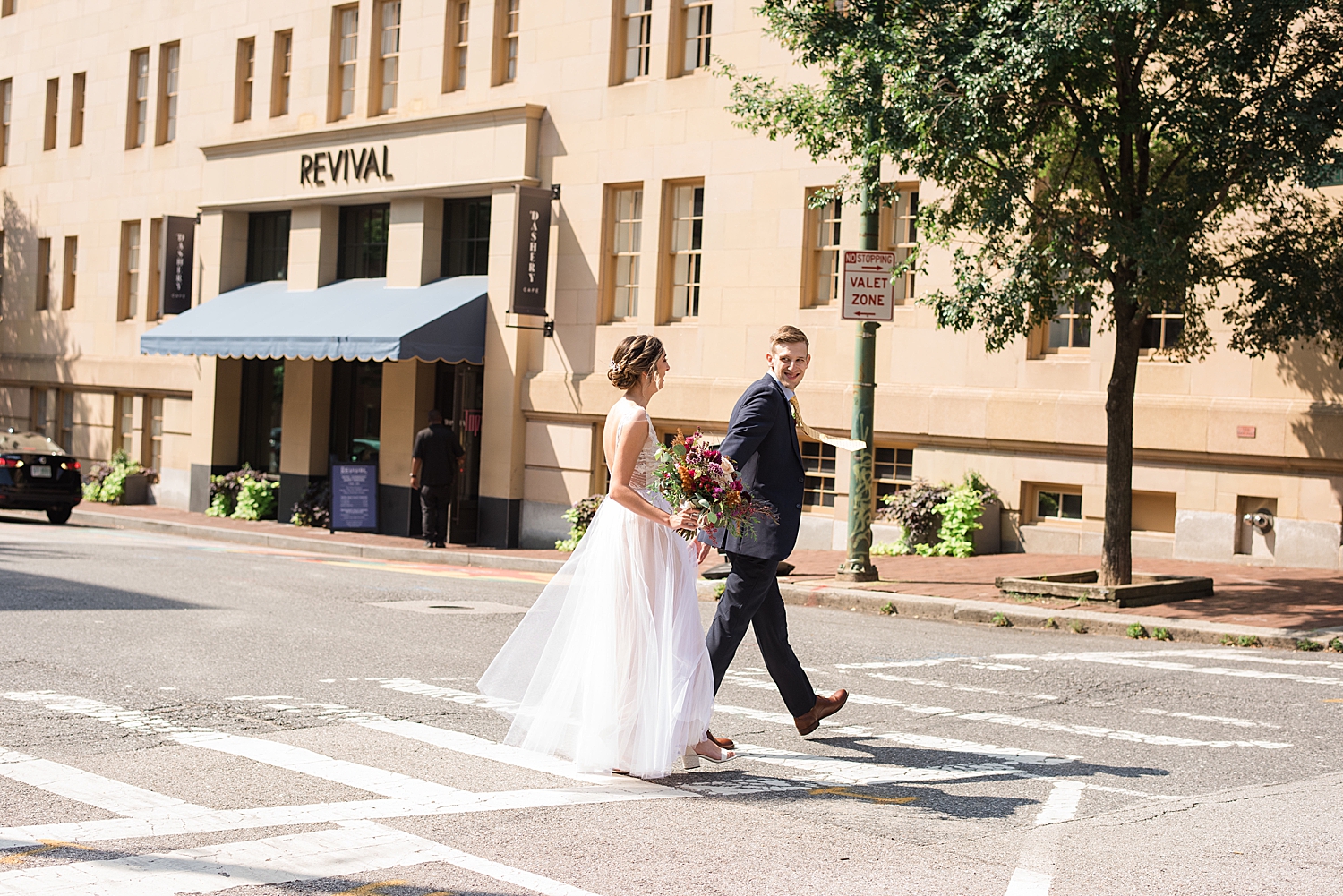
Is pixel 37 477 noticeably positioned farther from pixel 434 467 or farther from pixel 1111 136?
pixel 1111 136

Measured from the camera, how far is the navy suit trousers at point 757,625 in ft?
23.5

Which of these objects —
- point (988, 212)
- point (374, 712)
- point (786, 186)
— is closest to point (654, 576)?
point (374, 712)

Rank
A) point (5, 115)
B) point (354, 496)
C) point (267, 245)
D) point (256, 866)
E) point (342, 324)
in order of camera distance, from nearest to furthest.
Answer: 1. point (256, 866)
2. point (342, 324)
3. point (354, 496)
4. point (267, 245)
5. point (5, 115)

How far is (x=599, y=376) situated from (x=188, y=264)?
1114cm

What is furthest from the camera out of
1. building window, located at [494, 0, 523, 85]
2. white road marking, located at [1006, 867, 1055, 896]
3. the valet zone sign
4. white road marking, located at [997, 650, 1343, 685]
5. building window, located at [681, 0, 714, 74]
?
building window, located at [494, 0, 523, 85]

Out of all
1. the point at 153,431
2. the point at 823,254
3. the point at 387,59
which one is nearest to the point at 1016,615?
the point at 823,254

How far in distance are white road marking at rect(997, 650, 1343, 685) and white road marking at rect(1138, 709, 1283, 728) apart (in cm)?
169

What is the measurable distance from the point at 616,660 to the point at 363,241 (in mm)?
20914

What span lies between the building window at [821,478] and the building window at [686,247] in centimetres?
289

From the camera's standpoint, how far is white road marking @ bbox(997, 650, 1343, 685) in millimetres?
10266

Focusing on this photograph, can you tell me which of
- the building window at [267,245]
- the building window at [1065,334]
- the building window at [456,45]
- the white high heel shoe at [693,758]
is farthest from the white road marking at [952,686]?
the building window at [267,245]

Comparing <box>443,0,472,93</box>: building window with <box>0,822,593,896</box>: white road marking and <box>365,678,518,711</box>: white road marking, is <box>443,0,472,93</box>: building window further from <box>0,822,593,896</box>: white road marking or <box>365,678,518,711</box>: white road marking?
<box>0,822,593,896</box>: white road marking

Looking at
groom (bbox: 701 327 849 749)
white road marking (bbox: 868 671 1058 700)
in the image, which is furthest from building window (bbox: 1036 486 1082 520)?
groom (bbox: 701 327 849 749)

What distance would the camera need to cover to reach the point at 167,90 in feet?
102
